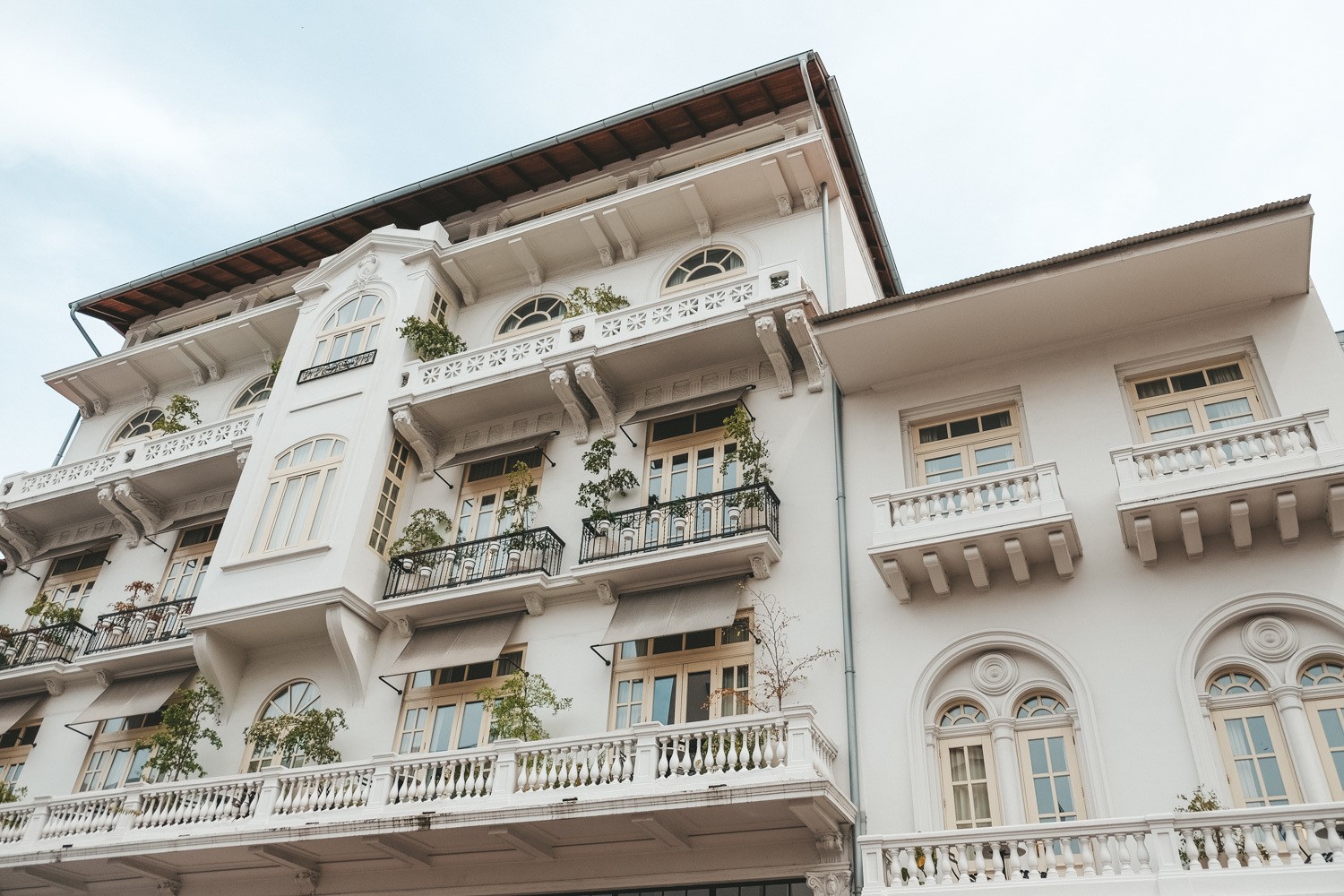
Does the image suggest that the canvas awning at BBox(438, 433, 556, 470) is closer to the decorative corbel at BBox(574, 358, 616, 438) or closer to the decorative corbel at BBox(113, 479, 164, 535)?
the decorative corbel at BBox(574, 358, 616, 438)

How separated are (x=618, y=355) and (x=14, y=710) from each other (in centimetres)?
1449

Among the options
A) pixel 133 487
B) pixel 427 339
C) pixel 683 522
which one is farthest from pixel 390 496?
pixel 133 487

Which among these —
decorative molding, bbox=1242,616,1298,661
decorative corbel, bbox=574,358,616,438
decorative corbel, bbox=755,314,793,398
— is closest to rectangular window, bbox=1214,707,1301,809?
decorative molding, bbox=1242,616,1298,661

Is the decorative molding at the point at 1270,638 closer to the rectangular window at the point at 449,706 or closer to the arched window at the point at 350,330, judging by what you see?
the rectangular window at the point at 449,706

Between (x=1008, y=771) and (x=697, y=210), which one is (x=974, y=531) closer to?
(x=1008, y=771)

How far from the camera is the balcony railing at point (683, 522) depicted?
52.4ft

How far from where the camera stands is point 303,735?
1656 centimetres

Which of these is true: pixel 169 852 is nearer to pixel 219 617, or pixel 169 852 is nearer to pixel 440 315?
pixel 219 617

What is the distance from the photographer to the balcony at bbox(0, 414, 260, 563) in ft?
71.7

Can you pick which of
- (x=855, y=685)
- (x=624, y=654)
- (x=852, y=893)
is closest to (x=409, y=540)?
A: (x=624, y=654)

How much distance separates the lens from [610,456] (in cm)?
1830

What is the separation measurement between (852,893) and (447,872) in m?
6.04

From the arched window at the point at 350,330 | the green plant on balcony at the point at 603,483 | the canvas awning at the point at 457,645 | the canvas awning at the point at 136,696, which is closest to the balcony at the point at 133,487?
the arched window at the point at 350,330

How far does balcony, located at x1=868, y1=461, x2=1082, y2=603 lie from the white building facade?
0.07 metres
